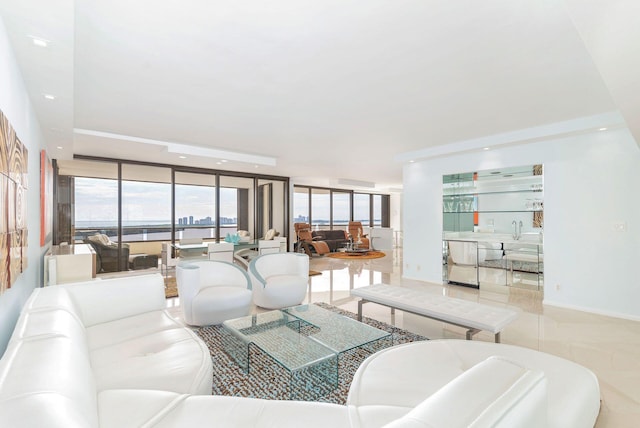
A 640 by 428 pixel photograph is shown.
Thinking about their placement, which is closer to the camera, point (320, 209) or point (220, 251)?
point (220, 251)

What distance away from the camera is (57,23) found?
168 cm

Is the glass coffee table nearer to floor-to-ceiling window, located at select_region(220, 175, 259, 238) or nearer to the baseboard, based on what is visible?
the baseboard

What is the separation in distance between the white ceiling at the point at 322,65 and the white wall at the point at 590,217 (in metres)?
0.71

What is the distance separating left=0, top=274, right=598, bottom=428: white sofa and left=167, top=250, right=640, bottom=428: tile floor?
0.86 m

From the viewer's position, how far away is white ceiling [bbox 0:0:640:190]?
1.85 meters

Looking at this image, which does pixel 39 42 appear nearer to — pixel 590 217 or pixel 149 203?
pixel 149 203

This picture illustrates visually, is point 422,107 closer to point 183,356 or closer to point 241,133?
point 241,133

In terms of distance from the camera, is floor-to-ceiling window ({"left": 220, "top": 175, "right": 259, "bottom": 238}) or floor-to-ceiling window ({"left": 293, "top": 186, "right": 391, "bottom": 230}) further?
floor-to-ceiling window ({"left": 293, "top": 186, "right": 391, "bottom": 230})

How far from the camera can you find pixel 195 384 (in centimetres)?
166

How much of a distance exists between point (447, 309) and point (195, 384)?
2310 mm

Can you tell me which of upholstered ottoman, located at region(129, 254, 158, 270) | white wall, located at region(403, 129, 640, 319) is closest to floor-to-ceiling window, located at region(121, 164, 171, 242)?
upholstered ottoman, located at region(129, 254, 158, 270)

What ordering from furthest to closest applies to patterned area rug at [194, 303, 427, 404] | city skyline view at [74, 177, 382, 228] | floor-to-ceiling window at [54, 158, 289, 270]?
city skyline view at [74, 177, 382, 228]
floor-to-ceiling window at [54, 158, 289, 270]
patterned area rug at [194, 303, 427, 404]

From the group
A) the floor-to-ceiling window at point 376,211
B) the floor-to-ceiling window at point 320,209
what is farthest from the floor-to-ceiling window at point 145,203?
the floor-to-ceiling window at point 376,211

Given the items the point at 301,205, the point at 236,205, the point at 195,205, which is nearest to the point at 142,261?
the point at 195,205
